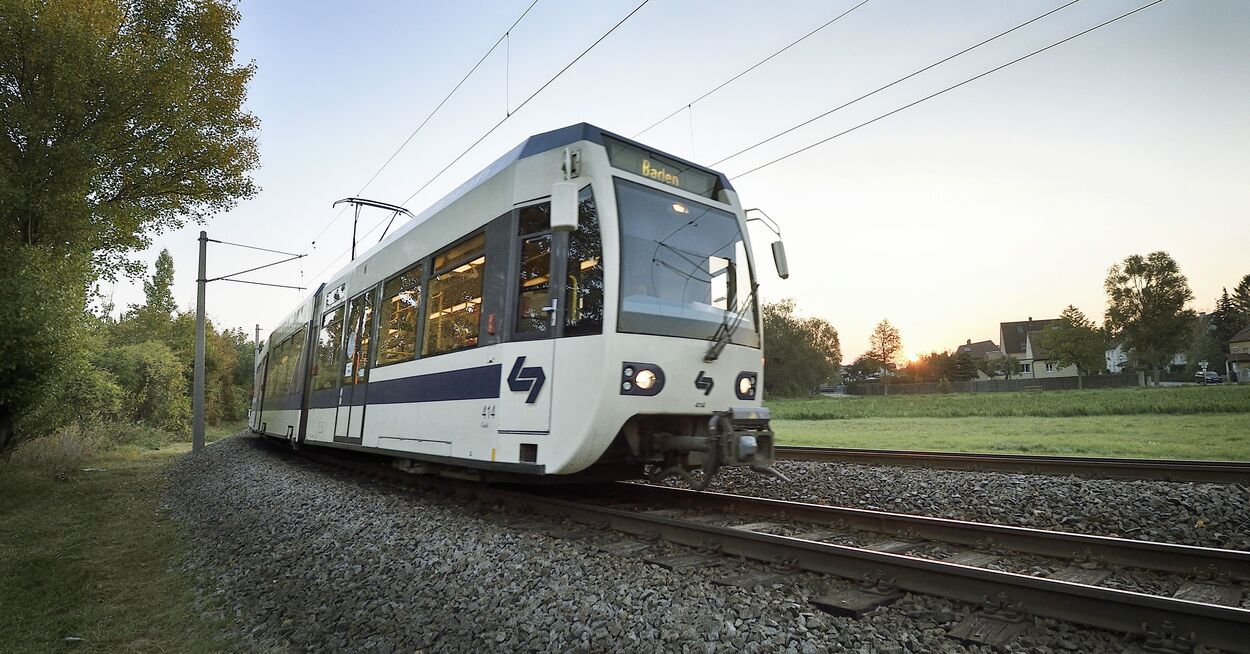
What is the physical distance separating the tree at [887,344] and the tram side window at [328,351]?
7714 cm

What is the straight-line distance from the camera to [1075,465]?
7.69 metres

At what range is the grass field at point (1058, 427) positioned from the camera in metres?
12.4

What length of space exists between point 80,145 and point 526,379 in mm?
11537

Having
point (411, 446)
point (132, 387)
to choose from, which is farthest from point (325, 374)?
point (132, 387)

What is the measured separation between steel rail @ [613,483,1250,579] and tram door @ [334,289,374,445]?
4.90 m

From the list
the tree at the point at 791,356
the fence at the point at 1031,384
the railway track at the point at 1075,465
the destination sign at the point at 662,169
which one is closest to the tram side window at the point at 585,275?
the destination sign at the point at 662,169

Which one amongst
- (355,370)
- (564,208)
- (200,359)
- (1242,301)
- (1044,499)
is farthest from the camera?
(1242,301)

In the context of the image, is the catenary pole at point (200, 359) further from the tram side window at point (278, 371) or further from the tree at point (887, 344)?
the tree at point (887, 344)

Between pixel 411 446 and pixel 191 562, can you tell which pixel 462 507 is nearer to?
pixel 411 446

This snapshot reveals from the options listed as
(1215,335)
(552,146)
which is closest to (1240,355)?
(1215,335)

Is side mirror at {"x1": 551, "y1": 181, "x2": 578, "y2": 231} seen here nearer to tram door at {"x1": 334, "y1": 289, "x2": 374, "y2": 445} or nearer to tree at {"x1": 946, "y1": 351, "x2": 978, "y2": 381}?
tram door at {"x1": 334, "y1": 289, "x2": 374, "y2": 445}

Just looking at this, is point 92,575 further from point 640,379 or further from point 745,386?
point 745,386

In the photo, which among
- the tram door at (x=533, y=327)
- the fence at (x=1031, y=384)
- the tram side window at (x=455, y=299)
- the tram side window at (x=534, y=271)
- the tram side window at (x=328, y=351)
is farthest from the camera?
the fence at (x=1031, y=384)

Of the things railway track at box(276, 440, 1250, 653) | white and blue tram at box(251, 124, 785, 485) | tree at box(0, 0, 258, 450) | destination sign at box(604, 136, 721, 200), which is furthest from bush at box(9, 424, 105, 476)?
destination sign at box(604, 136, 721, 200)
